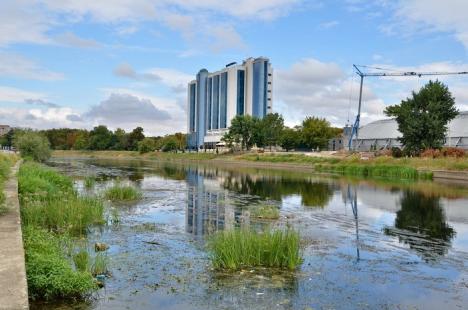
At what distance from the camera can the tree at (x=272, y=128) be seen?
9888 cm

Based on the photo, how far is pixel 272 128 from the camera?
327 feet

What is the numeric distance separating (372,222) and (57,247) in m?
12.5

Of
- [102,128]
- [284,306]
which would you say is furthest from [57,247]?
[102,128]

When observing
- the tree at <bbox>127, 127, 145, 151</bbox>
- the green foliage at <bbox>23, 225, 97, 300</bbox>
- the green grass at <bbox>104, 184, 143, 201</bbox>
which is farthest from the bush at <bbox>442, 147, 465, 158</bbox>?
the tree at <bbox>127, 127, 145, 151</bbox>

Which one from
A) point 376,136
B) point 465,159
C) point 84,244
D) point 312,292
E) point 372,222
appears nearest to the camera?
point 312,292

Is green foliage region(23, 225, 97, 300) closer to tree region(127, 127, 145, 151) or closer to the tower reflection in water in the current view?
the tower reflection in water

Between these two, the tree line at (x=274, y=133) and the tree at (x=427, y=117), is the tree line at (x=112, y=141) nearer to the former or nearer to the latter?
the tree line at (x=274, y=133)

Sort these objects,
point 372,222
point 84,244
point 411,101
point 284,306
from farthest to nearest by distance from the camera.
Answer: point 411,101, point 372,222, point 84,244, point 284,306

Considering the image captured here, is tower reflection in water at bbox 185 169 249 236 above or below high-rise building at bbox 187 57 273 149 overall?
below

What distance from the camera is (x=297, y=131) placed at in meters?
107

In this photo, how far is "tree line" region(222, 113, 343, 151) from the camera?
3907 inches

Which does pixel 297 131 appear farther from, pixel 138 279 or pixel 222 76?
pixel 138 279

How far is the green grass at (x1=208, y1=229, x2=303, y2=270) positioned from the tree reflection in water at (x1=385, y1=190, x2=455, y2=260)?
4.27 metres

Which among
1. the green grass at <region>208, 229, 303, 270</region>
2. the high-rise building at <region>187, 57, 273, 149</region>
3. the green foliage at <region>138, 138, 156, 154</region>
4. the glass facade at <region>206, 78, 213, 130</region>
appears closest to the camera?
the green grass at <region>208, 229, 303, 270</region>
